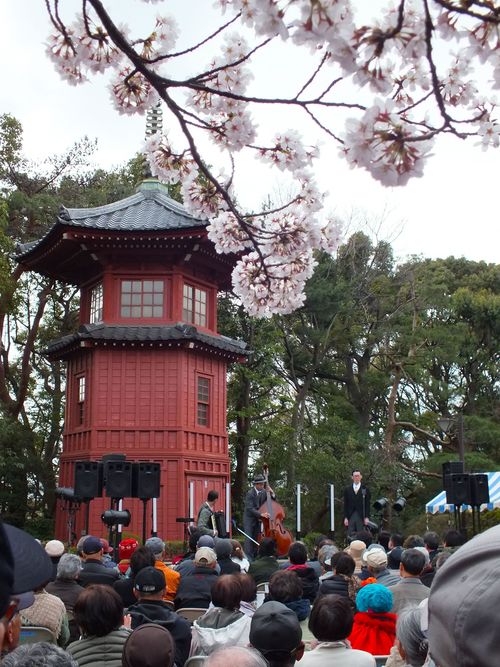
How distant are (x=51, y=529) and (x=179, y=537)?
25.1 ft

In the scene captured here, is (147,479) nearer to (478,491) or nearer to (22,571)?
(478,491)

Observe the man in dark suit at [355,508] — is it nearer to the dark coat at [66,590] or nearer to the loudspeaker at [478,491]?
the loudspeaker at [478,491]

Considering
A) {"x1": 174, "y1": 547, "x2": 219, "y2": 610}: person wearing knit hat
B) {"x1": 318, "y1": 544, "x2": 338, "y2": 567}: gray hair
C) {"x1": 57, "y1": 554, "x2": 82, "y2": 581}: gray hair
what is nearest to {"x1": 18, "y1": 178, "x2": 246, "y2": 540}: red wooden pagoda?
{"x1": 318, "y1": 544, "x2": 338, "y2": 567}: gray hair

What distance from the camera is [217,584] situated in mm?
5324

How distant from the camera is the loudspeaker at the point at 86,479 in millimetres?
13188

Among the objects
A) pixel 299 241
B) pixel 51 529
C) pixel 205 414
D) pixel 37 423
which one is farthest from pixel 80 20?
pixel 37 423

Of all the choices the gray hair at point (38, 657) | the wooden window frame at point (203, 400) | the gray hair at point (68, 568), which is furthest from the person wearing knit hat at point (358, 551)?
the wooden window frame at point (203, 400)

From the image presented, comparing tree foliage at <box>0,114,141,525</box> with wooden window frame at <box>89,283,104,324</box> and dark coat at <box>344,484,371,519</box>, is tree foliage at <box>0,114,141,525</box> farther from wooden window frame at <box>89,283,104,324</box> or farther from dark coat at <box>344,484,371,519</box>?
dark coat at <box>344,484,371,519</box>

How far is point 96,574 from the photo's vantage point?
7047mm

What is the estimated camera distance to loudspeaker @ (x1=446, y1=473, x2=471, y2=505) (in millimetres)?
13578

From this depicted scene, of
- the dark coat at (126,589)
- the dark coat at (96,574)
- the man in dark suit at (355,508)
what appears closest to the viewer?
the dark coat at (126,589)

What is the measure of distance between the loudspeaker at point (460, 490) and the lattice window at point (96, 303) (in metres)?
11.7

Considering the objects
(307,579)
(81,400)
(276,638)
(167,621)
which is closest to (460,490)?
(307,579)

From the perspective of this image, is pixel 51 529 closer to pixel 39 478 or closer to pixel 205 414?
pixel 39 478
